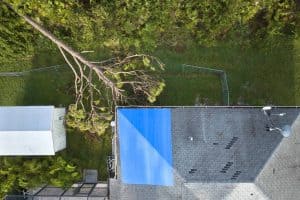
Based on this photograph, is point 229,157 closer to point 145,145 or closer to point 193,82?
point 145,145

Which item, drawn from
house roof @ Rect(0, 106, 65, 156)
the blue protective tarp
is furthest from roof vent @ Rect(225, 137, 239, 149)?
house roof @ Rect(0, 106, 65, 156)

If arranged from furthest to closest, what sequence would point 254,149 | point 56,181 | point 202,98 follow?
point 202,98 < point 56,181 < point 254,149

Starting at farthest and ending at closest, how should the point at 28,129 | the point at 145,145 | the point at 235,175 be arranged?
the point at 28,129 → the point at 145,145 → the point at 235,175

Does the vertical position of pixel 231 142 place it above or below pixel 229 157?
above

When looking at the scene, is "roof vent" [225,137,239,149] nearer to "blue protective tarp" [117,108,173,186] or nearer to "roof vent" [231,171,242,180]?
"roof vent" [231,171,242,180]

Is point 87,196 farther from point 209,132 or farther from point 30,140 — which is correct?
point 209,132

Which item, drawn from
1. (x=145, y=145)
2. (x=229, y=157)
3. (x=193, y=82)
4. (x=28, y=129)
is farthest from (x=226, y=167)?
(x=28, y=129)

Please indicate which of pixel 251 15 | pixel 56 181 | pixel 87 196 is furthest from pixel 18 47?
pixel 251 15
